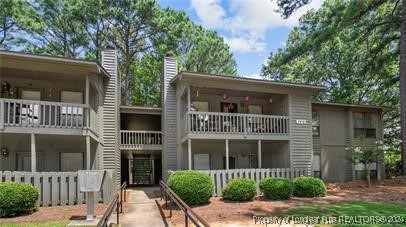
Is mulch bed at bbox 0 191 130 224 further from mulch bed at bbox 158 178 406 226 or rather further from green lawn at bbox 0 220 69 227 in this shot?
mulch bed at bbox 158 178 406 226

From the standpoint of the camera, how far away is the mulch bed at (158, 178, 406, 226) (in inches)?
383

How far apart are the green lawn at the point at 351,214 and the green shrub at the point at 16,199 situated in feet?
24.4

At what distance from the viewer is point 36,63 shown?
12.6m

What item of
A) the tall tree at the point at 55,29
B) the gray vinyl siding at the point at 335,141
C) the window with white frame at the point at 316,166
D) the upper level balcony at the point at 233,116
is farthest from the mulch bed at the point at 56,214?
the tall tree at the point at 55,29

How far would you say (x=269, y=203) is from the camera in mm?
12258

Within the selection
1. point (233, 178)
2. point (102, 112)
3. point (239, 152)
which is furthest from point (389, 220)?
point (102, 112)

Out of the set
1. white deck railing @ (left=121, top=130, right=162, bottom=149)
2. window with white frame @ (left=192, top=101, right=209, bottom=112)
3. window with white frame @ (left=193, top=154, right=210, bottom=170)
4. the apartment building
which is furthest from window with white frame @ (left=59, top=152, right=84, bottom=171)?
window with white frame @ (left=192, top=101, right=209, bottom=112)

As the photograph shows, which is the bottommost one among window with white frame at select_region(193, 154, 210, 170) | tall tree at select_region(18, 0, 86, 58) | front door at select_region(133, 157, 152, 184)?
front door at select_region(133, 157, 152, 184)

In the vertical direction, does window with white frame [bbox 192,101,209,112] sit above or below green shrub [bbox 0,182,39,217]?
above

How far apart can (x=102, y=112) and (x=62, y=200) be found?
524 cm

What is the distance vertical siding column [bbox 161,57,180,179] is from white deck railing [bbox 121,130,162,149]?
6.29 feet

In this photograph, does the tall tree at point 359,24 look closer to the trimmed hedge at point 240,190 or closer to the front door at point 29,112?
the trimmed hedge at point 240,190

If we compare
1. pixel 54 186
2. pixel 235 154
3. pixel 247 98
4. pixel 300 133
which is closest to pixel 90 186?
pixel 54 186

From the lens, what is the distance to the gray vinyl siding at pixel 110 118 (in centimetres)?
1603
